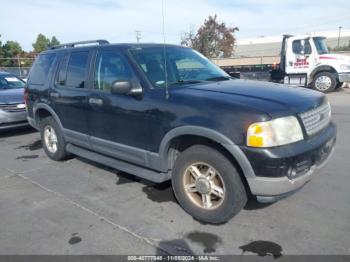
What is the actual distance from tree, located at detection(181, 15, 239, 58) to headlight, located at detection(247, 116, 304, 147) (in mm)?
38129

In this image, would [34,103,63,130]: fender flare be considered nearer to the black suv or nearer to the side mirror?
the black suv

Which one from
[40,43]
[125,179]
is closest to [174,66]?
[125,179]

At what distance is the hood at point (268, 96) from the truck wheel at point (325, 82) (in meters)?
11.6

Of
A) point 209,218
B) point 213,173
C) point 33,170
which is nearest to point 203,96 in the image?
point 213,173

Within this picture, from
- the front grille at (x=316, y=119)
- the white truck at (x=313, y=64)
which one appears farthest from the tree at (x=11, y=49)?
the front grille at (x=316, y=119)

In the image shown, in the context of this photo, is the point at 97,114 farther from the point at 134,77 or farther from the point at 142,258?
the point at 142,258

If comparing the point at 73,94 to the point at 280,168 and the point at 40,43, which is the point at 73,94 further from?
the point at 40,43

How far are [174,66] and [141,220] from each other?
1.98 metres

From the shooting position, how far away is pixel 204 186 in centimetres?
361

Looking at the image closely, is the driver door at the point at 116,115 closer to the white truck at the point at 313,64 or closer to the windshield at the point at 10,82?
the windshield at the point at 10,82

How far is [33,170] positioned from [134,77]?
273cm

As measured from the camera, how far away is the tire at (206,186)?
133 inches

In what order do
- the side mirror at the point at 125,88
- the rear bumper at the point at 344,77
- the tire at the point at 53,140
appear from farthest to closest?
the rear bumper at the point at 344,77, the tire at the point at 53,140, the side mirror at the point at 125,88

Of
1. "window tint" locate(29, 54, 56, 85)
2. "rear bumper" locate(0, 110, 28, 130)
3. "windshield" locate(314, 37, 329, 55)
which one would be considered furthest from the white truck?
"window tint" locate(29, 54, 56, 85)
